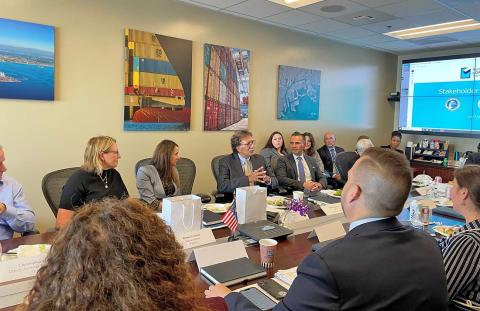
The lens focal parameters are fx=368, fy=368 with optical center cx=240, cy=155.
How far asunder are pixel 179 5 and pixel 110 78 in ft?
3.83

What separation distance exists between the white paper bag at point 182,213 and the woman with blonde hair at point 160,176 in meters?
1.07

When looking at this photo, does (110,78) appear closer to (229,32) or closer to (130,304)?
(229,32)

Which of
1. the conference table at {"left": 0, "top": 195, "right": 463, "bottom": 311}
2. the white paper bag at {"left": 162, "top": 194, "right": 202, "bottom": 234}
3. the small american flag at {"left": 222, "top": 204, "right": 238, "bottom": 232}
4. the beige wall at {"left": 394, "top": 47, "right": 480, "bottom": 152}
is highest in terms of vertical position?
the beige wall at {"left": 394, "top": 47, "right": 480, "bottom": 152}

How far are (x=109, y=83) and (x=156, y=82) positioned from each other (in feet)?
Answer: 1.62

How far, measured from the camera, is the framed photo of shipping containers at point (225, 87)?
4461mm

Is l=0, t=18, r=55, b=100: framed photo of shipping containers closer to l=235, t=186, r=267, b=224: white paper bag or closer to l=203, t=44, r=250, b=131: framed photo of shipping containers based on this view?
l=203, t=44, r=250, b=131: framed photo of shipping containers

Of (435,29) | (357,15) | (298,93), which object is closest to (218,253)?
(357,15)

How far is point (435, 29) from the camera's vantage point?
500cm

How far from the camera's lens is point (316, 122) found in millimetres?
5852

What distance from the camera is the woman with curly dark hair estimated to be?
0.56m

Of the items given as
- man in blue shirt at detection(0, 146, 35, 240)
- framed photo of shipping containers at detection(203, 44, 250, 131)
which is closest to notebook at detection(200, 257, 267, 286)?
man in blue shirt at detection(0, 146, 35, 240)

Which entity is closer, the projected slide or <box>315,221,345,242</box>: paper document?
<box>315,221,345,242</box>: paper document

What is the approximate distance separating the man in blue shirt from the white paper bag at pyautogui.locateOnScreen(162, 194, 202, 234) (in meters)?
1.11

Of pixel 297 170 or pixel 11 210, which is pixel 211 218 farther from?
Result: pixel 297 170
